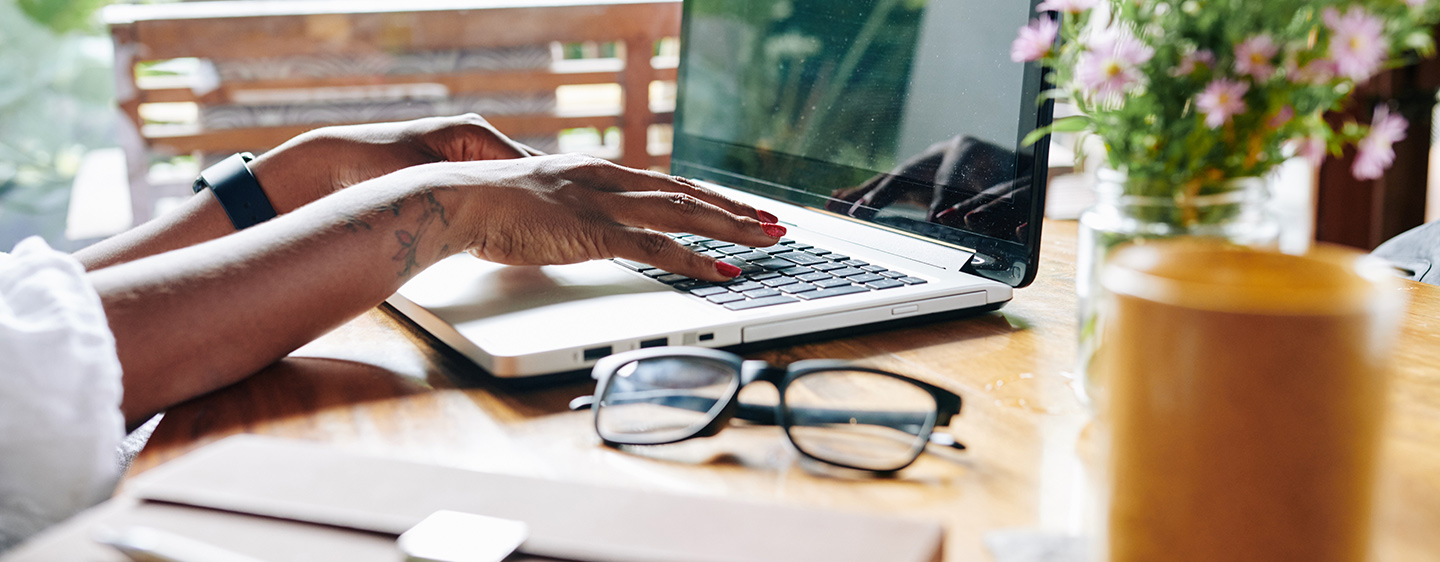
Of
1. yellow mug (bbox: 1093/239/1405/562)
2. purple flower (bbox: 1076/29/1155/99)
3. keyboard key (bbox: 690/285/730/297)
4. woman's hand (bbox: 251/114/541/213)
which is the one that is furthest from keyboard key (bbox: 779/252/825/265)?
yellow mug (bbox: 1093/239/1405/562)

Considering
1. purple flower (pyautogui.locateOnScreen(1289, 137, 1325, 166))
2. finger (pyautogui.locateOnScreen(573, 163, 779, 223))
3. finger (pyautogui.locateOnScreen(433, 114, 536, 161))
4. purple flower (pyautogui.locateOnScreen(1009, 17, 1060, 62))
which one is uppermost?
purple flower (pyautogui.locateOnScreen(1009, 17, 1060, 62))

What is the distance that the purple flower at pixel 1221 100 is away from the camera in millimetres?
404

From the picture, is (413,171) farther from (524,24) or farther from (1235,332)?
(524,24)

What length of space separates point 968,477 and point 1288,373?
0.66ft

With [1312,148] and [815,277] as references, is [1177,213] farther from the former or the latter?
[815,277]

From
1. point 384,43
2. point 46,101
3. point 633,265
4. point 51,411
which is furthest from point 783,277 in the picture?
point 46,101

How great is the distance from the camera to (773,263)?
2.70 ft

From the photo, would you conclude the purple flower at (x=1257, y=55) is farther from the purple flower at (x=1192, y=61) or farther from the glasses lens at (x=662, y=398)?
the glasses lens at (x=662, y=398)

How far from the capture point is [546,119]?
2846 millimetres

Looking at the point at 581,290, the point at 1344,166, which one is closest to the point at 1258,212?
the point at 581,290

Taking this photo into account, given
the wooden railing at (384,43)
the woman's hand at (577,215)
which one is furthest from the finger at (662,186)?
the wooden railing at (384,43)

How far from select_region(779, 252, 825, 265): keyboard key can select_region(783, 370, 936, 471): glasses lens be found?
29cm

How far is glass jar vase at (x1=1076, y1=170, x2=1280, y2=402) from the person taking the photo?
44 cm

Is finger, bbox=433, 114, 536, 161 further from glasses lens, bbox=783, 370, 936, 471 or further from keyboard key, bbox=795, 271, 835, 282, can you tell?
glasses lens, bbox=783, 370, 936, 471
